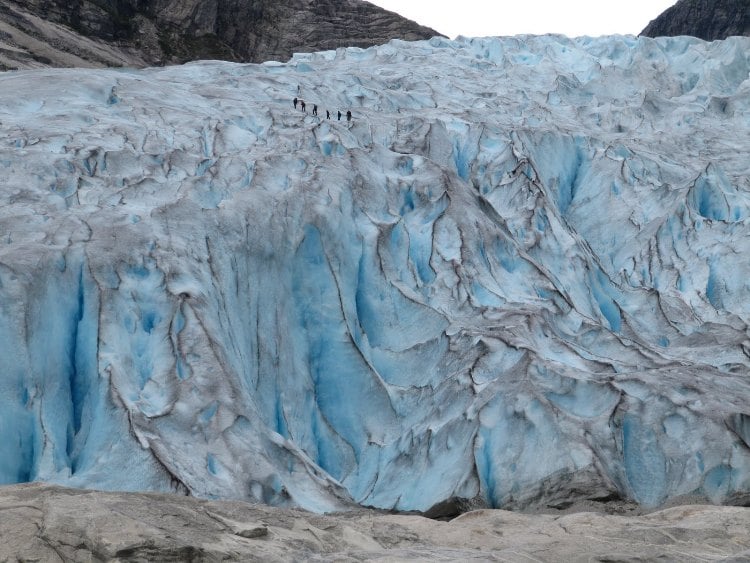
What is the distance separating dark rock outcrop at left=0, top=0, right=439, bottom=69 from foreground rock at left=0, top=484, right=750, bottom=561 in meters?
33.1

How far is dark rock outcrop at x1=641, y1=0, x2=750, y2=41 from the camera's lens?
134ft

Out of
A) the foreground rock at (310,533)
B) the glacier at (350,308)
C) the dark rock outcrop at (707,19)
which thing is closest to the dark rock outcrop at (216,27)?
the dark rock outcrop at (707,19)

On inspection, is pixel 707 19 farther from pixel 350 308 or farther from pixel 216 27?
pixel 350 308

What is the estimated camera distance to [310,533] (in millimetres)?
5301

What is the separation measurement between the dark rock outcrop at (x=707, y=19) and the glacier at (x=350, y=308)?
1024 inches

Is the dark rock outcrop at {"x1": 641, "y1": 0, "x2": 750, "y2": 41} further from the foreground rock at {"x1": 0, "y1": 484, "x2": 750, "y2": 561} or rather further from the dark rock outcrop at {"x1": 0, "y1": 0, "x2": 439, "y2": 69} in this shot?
the foreground rock at {"x1": 0, "y1": 484, "x2": 750, "y2": 561}

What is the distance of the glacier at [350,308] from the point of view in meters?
8.89

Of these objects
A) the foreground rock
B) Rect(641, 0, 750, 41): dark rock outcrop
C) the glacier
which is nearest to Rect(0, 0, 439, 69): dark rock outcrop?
Rect(641, 0, 750, 41): dark rock outcrop

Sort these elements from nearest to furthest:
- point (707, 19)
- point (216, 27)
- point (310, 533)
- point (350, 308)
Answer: point (310, 533) → point (350, 308) → point (707, 19) → point (216, 27)

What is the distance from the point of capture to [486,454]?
9.42 m


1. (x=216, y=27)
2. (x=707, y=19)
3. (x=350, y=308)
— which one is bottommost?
(x=350, y=308)

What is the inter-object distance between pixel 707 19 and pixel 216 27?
2389cm

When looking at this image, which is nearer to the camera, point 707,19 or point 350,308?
point 350,308

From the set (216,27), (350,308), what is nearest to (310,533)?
(350,308)
